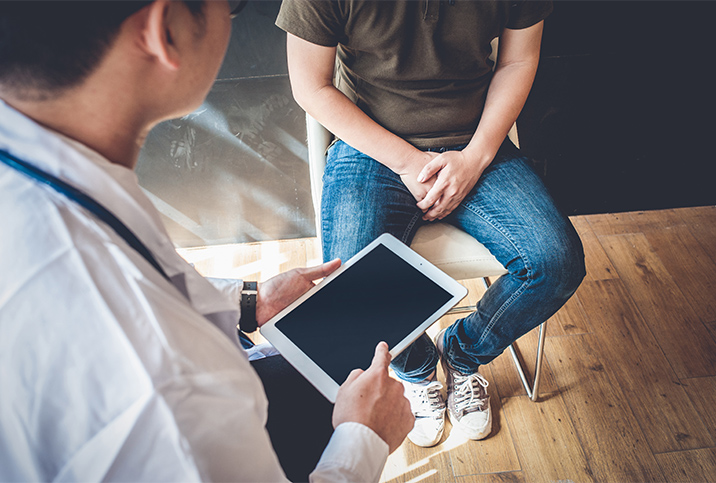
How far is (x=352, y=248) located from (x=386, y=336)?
243 millimetres

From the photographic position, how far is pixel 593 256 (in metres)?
1.83

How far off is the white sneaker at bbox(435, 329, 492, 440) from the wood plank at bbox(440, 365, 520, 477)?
1.0 inches

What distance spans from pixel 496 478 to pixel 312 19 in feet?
4.34

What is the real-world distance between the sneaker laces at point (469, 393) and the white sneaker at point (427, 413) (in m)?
0.05

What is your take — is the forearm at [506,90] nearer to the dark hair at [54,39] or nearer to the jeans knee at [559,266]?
the jeans knee at [559,266]

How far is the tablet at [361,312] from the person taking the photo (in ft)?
2.97

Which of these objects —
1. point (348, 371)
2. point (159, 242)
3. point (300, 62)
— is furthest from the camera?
point (300, 62)

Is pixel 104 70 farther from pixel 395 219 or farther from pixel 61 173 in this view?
pixel 395 219

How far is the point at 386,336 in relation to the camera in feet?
3.08

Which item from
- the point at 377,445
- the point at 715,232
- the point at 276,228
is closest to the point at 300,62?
the point at 377,445

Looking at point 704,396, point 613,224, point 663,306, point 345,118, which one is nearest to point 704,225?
point 613,224

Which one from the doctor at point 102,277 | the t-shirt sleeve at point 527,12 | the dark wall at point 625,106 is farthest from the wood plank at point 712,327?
the doctor at point 102,277

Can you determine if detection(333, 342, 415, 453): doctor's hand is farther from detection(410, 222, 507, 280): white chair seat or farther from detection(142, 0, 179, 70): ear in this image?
detection(142, 0, 179, 70): ear

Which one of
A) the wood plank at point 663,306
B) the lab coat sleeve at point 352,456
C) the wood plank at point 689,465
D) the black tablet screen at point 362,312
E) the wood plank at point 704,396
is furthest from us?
the wood plank at point 663,306
